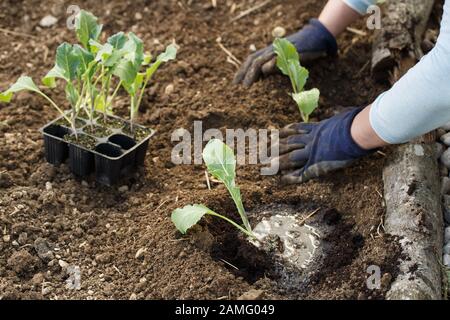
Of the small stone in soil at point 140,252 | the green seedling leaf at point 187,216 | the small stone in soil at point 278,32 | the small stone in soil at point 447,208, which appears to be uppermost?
the small stone in soil at point 278,32

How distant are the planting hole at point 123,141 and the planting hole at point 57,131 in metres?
0.16

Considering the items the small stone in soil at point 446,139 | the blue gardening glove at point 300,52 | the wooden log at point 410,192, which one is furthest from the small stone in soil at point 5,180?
the small stone in soil at point 446,139

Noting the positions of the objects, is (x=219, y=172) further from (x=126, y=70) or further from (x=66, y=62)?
(x=66, y=62)

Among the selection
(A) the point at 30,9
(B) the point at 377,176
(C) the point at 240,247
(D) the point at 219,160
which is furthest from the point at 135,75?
(A) the point at 30,9

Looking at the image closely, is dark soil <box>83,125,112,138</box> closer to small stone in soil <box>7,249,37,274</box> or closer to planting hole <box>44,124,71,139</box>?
planting hole <box>44,124,71,139</box>

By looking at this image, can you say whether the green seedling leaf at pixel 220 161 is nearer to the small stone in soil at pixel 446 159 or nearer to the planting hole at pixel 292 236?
the planting hole at pixel 292 236

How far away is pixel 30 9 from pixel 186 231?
65.1 inches

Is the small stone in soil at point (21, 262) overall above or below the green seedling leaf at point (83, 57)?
below

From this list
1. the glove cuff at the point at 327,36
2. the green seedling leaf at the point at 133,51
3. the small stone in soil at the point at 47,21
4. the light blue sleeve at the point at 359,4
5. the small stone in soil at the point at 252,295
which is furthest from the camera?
the small stone in soil at the point at 47,21

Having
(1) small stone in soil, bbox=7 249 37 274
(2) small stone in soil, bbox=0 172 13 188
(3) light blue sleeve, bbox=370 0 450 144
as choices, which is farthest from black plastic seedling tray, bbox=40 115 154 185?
(3) light blue sleeve, bbox=370 0 450 144

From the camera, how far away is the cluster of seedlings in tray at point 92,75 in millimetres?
2361

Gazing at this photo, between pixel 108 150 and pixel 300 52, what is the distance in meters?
0.94

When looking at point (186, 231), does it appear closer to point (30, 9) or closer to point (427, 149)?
point (427, 149)

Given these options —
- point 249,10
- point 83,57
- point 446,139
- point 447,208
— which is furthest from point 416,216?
point 249,10
